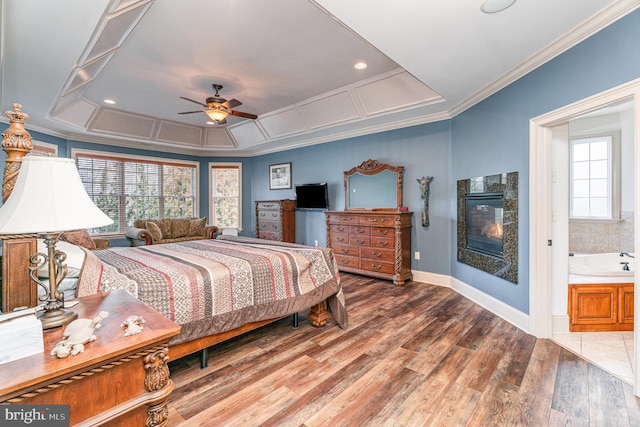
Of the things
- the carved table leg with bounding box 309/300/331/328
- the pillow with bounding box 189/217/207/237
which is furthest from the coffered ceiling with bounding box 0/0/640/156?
the carved table leg with bounding box 309/300/331/328

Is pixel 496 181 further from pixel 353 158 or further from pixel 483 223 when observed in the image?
pixel 353 158

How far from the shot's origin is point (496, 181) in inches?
131

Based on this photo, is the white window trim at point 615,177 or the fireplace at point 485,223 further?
the white window trim at point 615,177

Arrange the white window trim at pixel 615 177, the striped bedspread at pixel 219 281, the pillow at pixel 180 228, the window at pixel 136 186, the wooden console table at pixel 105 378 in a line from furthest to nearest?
the pillow at pixel 180 228 → the window at pixel 136 186 → the white window trim at pixel 615 177 → the striped bedspread at pixel 219 281 → the wooden console table at pixel 105 378

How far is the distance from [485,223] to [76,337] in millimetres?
3866

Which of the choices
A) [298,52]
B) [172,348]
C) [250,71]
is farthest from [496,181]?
[172,348]

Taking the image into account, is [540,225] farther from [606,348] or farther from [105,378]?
[105,378]

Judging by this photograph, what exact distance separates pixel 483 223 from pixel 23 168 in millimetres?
4040

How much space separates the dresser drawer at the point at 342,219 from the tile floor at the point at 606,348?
2.92 meters

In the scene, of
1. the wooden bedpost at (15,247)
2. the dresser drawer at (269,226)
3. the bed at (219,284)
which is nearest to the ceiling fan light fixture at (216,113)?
the bed at (219,284)

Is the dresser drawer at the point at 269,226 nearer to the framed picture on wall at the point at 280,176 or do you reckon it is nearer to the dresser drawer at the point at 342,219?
the framed picture on wall at the point at 280,176

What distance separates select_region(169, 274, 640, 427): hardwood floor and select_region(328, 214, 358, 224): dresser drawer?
7.01ft

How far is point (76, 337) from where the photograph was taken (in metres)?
1.01

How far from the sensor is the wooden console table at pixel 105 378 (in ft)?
2.85
